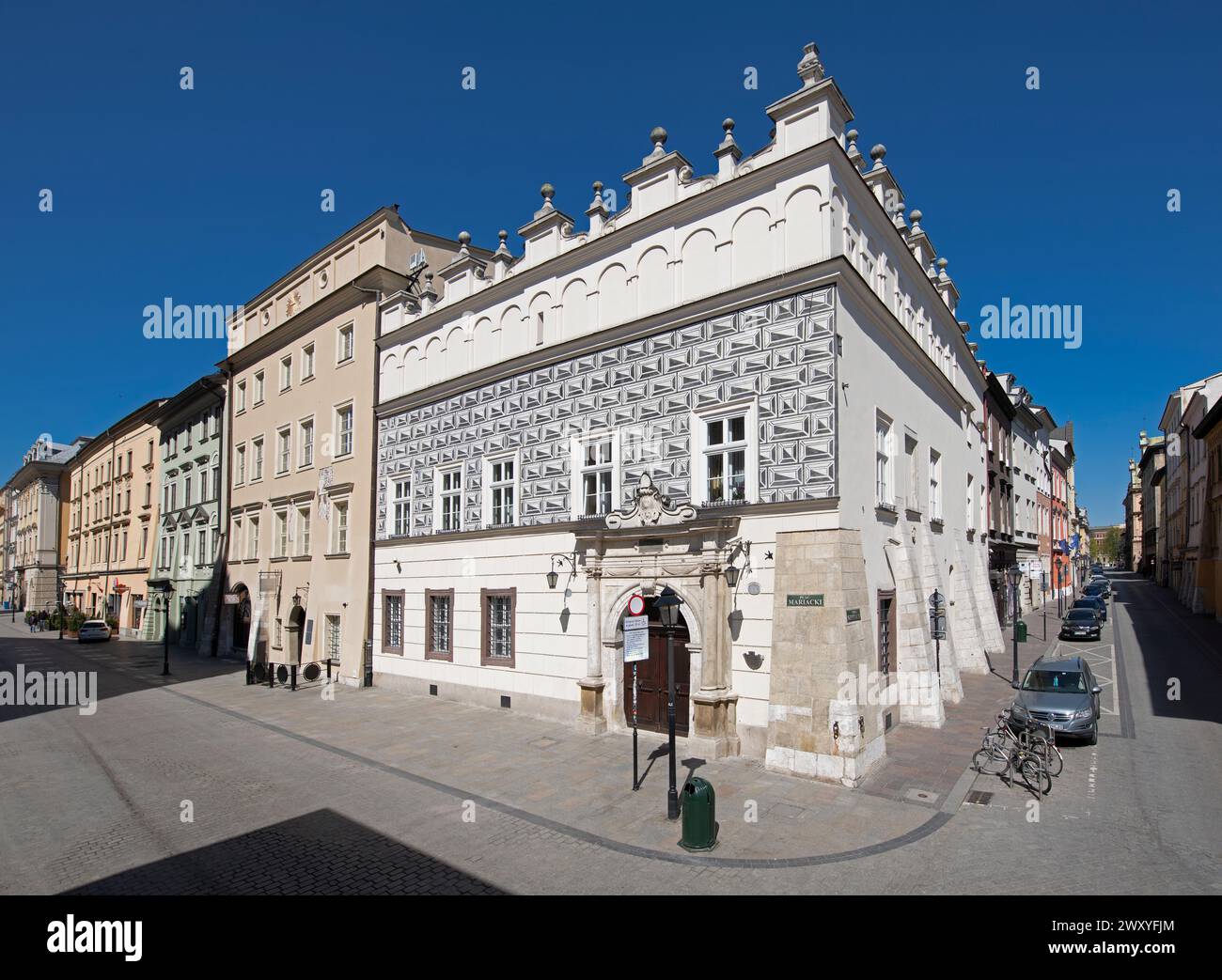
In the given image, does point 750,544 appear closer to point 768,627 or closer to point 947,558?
point 768,627

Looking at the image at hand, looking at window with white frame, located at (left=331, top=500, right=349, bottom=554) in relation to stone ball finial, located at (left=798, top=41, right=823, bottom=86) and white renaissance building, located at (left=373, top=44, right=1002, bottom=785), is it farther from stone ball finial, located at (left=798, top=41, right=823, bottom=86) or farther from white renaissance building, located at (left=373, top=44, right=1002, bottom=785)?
stone ball finial, located at (left=798, top=41, right=823, bottom=86)

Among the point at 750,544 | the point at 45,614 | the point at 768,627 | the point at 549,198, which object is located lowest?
the point at 45,614

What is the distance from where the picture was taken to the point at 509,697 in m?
18.5


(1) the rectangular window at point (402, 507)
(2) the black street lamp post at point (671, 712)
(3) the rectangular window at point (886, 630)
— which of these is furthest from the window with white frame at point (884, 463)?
(1) the rectangular window at point (402, 507)

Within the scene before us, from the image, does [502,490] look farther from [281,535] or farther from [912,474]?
[281,535]

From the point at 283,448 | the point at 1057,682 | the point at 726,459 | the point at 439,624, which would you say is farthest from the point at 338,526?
the point at 1057,682

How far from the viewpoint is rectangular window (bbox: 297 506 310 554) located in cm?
2728

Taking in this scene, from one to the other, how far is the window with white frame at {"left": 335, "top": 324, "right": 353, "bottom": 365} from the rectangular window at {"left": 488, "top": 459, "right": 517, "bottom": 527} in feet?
32.6

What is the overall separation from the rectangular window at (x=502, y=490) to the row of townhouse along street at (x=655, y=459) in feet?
Answer: 0.50

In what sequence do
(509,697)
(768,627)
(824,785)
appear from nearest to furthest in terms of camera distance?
(824,785) < (768,627) < (509,697)

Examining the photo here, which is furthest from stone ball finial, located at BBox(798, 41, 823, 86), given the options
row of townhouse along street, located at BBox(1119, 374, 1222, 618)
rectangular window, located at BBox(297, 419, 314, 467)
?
row of townhouse along street, located at BBox(1119, 374, 1222, 618)

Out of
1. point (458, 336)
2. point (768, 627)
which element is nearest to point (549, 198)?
point (458, 336)

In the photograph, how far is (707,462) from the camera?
14758mm

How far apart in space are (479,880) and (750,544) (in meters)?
7.74
